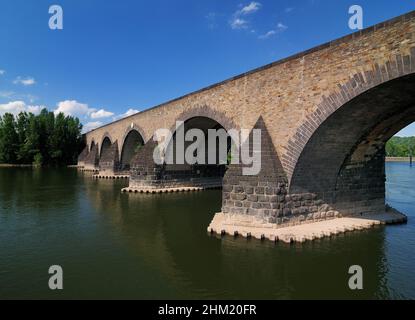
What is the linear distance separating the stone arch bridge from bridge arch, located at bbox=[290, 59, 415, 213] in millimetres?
31

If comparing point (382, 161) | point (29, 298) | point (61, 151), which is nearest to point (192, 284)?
point (29, 298)

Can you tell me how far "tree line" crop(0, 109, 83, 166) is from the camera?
2153 inches

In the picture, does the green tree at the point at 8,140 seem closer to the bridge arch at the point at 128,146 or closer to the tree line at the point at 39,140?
the tree line at the point at 39,140

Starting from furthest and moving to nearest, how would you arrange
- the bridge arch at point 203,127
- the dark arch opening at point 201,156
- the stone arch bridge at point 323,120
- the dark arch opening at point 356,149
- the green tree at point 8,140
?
the green tree at point 8,140
the dark arch opening at point 201,156
the bridge arch at point 203,127
the dark arch opening at point 356,149
the stone arch bridge at point 323,120

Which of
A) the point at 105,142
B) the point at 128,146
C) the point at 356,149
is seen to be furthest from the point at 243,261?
the point at 105,142

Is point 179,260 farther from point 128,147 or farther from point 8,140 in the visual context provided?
point 8,140

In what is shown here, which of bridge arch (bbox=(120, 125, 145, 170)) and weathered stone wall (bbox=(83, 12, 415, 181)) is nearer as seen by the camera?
weathered stone wall (bbox=(83, 12, 415, 181))

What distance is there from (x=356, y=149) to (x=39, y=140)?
193ft

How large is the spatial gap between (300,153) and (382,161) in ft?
18.3

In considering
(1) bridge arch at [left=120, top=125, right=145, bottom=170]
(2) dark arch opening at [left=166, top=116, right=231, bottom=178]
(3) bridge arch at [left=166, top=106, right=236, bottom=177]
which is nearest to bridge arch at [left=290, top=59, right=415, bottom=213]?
(3) bridge arch at [left=166, top=106, right=236, bottom=177]

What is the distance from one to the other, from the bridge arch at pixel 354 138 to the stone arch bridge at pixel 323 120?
0.03 metres

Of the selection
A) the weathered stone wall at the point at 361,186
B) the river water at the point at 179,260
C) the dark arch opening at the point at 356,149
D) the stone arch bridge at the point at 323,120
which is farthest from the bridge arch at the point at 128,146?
the weathered stone wall at the point at 361,186

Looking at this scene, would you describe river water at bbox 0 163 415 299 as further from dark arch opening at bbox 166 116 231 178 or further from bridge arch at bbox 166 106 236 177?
dark arch opening at bbox 166 116 231 178

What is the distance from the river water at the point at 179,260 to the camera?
6711 mm
